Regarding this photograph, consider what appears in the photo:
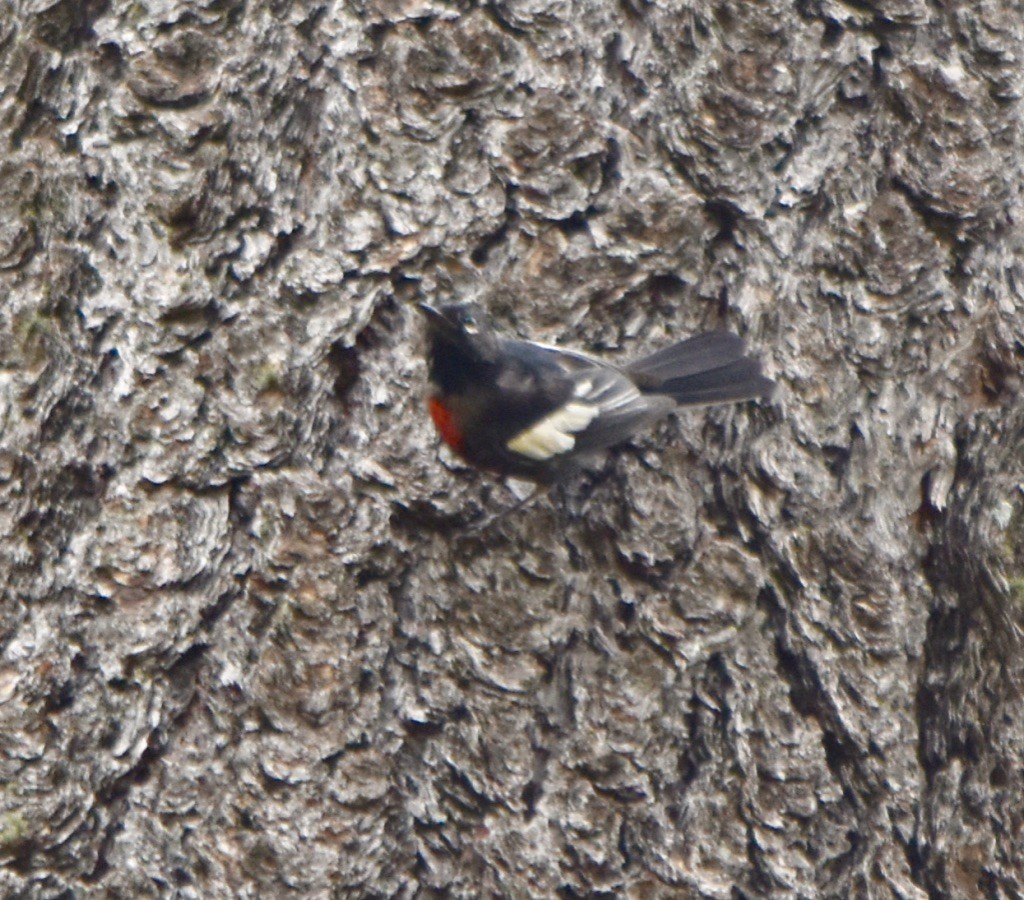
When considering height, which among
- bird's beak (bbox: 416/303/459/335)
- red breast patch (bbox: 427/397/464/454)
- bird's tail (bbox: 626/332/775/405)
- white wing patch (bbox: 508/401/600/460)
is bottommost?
white wing patch (bbox: 508/401/600/460)

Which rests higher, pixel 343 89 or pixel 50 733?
pixel 343 89

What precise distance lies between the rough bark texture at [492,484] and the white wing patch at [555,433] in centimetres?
10

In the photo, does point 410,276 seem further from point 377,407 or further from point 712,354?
point 712,354

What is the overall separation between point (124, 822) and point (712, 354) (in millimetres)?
1433

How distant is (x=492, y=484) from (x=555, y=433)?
0.70 feet

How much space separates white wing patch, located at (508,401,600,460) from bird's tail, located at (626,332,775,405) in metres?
0.15

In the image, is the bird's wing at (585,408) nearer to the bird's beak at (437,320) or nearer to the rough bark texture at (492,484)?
the rough bark texture at (492,484)

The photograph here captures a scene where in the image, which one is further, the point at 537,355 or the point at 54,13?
the point at 537,355

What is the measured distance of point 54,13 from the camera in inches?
87.7

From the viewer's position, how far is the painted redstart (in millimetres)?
2279

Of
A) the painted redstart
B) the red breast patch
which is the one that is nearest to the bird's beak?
the painted redstart

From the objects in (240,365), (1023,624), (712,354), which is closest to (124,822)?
(240,365)

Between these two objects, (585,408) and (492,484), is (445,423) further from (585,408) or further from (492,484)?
(585,408)

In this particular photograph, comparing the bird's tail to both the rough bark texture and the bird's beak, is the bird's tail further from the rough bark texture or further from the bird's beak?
the bird's beak
